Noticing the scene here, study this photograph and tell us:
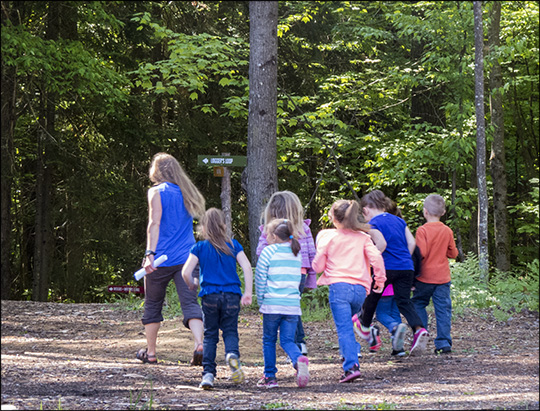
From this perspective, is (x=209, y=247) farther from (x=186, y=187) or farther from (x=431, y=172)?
(x=431, y=172)

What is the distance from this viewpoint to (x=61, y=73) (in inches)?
565

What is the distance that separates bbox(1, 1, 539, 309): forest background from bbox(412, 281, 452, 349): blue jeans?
6.62 metres

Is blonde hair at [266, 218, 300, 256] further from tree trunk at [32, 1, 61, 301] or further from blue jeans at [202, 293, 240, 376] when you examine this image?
tree trunk at [32, 1, 61, 301]

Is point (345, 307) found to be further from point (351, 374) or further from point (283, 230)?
point (283, 230)

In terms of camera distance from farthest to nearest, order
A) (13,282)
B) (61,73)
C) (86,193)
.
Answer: (13,282) < (86,193) < (61,73)

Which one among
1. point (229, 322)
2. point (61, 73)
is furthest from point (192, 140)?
point (229, 322)

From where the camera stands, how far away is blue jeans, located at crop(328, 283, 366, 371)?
19.7 feet

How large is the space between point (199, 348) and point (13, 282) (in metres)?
16.4

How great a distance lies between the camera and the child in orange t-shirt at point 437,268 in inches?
294

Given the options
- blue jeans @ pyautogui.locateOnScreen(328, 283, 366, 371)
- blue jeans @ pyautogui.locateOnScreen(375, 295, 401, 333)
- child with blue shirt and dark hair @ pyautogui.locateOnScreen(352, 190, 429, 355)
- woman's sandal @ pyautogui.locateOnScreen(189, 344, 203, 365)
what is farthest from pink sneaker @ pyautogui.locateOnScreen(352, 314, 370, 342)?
woman's sandal @ pyautogui.locateOnScreen(189, 344, 203, 365)

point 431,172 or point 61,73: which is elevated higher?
point 61,73

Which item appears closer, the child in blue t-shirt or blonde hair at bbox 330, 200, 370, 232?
the child in blue t-shirt

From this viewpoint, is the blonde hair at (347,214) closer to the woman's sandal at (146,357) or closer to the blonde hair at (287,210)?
the blonde hair at (287,210)

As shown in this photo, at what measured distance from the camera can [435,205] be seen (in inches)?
293
